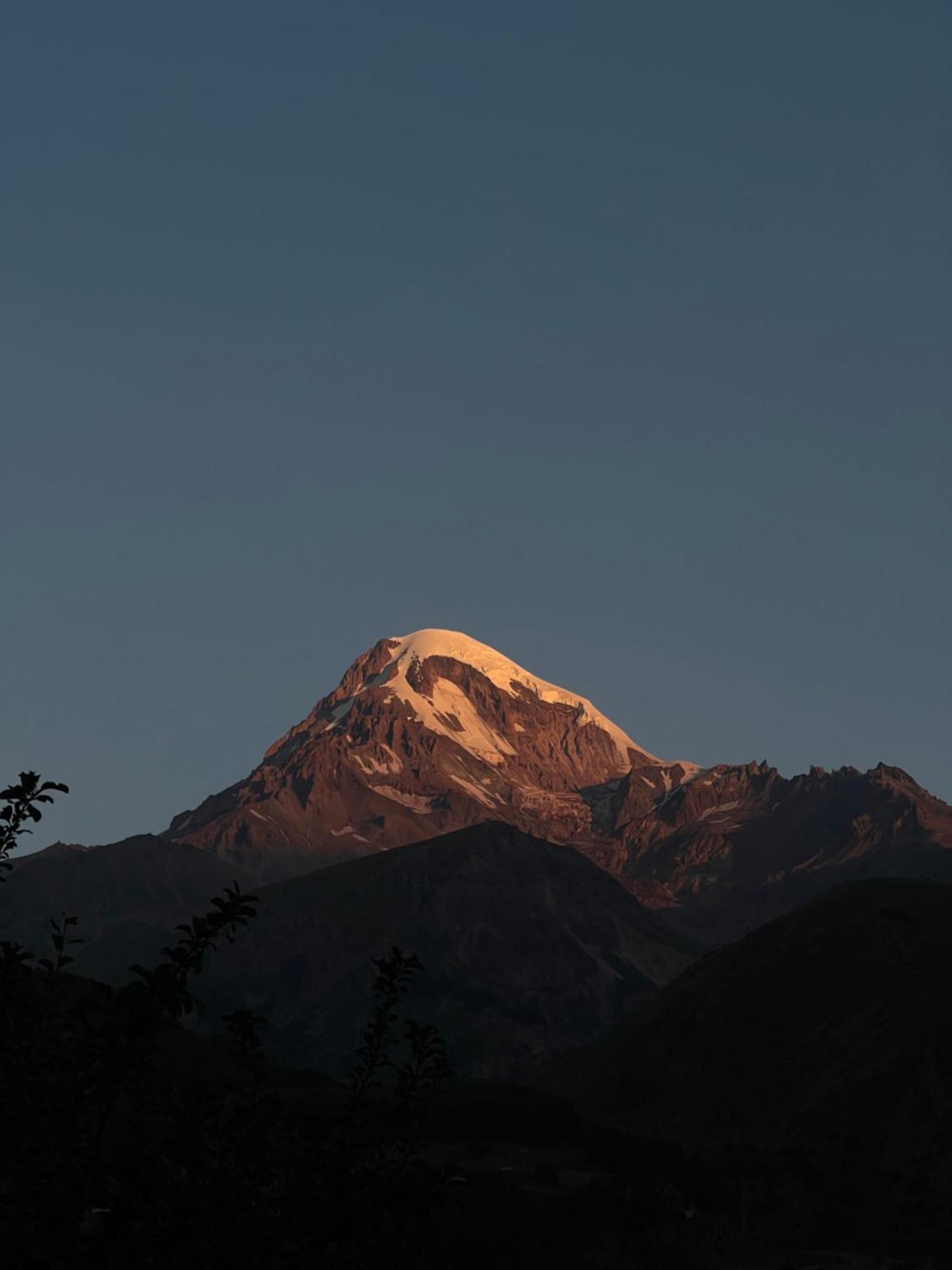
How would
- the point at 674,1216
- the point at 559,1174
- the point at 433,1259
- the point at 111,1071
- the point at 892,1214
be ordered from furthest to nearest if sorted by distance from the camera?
the point at 892,1214 → the point at 559,1174 → the point at 674,1216 → the point at 433,1259 → the point at 111,1071

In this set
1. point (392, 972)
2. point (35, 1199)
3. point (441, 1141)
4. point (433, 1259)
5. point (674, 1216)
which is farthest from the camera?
point (441, 1141)

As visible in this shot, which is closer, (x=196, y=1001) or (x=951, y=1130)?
(x=196, y=1001)

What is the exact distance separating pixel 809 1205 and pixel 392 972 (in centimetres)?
10902

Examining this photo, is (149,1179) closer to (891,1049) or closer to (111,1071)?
(111,1071)

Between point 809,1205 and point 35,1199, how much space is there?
11667 cm

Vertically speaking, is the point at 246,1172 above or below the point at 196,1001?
below

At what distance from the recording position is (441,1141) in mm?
131750

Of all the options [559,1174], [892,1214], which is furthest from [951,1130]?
[559,1174]

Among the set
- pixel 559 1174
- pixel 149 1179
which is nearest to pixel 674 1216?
pixel 559 1174

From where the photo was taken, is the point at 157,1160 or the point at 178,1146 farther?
the point at 178,1146

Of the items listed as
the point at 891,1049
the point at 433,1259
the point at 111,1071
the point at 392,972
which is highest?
the point at 891,1049

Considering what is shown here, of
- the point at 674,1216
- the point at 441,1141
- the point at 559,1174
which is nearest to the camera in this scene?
the point at 674,1216

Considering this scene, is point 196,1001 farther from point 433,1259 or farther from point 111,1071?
point 433,1259

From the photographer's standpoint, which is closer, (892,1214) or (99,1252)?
(99,1252)
